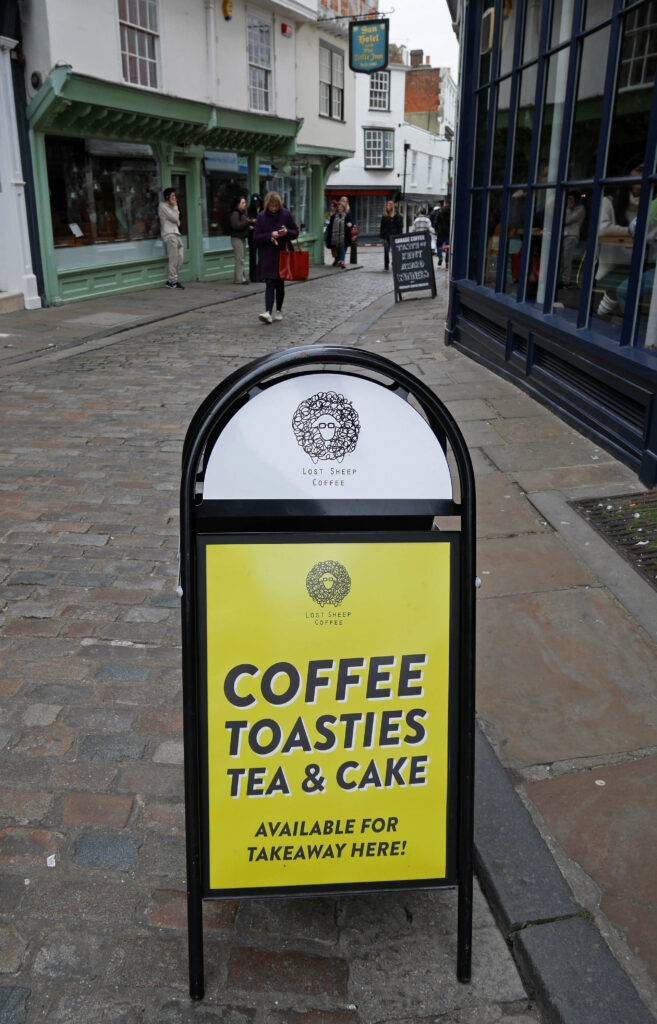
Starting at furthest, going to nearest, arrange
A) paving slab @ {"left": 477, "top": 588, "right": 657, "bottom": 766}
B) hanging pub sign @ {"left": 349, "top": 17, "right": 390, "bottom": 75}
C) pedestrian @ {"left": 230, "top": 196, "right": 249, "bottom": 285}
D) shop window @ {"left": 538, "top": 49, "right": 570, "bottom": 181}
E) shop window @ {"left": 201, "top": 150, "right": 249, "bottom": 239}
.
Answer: hanging pub sign @ {"left": 349, "top": 17, "right": 390, "bottom": 75} < shop window @ {"left": 201, "top": 150, "right": 249, "bottom": 239} < pedestrian @ {"left": 230, "top": 196, "right": 249, "bottom": 285} < shop window @ {"left": 538, "top": 49, "right": 570, "bottom": 181} < paving slab @ {"left": 477, "top": 588, "right": 657, "bottom": 766}

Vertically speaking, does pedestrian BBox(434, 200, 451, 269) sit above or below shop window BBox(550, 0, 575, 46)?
below

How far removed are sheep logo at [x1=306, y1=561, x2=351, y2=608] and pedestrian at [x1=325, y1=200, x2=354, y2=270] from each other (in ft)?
76.7

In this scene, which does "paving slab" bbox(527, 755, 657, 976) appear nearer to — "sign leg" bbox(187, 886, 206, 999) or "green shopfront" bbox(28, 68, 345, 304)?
"sign leg" bbox(187, 886, 206, 999)

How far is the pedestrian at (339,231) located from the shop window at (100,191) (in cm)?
776

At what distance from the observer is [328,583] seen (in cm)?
199

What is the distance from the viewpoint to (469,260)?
10.3 meters

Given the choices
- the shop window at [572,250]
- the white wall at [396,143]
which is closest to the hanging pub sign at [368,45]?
the shop window at [572,250]

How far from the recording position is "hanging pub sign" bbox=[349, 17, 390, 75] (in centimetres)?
1983

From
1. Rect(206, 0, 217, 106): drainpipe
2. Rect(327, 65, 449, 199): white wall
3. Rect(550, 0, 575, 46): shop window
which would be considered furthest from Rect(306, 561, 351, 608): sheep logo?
Rect(327, 65, 449, 199): white wall

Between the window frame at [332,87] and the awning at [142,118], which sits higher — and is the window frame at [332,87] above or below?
above

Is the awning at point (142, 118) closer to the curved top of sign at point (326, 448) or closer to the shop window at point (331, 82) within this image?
the shop window at point (331, 82)

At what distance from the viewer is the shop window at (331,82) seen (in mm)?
23250

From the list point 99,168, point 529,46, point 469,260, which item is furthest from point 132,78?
point 529,46

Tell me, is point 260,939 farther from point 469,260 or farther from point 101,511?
point 469,260
